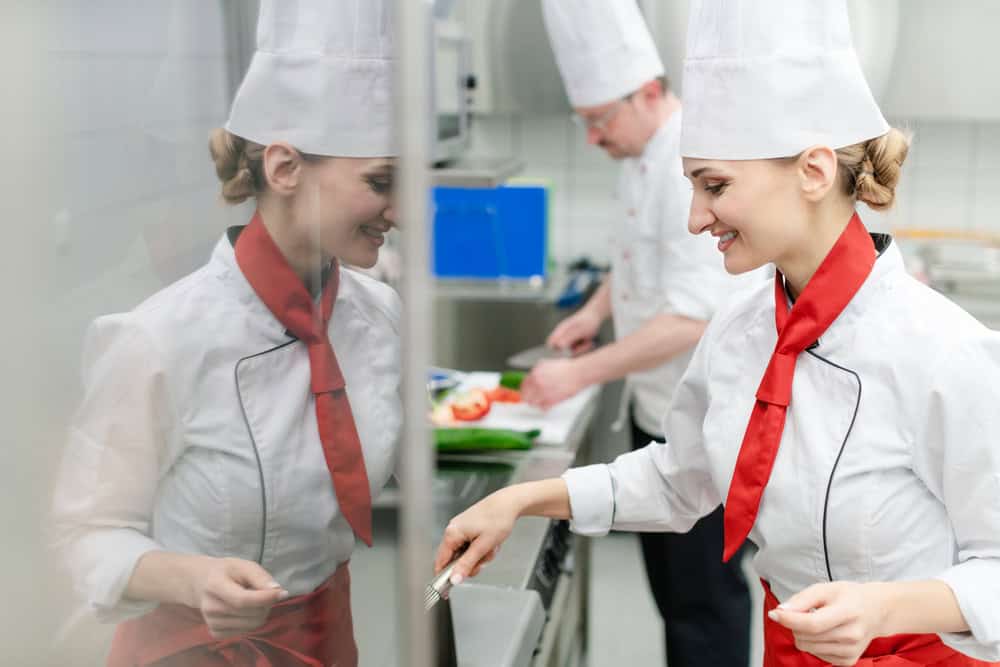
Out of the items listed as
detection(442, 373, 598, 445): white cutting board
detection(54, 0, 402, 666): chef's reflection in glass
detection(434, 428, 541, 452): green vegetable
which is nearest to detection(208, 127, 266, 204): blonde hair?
detection(54, 0, 402, 666): chef's reflection in glass

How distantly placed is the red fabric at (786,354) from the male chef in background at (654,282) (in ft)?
2.61

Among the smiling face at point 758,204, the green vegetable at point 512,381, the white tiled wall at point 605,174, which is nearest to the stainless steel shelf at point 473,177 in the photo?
the green vegetable at point 512,381

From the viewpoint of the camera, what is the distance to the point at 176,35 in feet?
2.21

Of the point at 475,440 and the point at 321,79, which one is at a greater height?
the point at 321,79

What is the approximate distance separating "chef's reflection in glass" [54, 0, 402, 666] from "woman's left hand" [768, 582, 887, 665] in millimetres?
387

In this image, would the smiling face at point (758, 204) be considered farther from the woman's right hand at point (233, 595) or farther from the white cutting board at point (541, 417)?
the white cutting board at point (541, 417)

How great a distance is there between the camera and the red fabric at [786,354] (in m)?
1.09

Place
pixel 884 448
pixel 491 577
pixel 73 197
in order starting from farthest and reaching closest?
pixel 491 577, pixel 884 448, pixel 73 197

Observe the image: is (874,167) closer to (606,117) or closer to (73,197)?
(73,197)

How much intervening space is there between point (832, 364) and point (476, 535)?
1.33ft

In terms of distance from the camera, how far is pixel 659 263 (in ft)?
6.92

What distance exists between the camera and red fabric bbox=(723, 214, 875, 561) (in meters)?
1.09

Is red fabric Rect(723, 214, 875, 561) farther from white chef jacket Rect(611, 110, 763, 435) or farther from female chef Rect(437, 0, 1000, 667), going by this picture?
white chef jacket Rect(611, 110, 763, 435)

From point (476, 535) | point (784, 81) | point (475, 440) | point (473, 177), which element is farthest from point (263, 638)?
point (473, 177)
